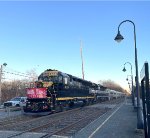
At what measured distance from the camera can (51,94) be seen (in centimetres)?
2970

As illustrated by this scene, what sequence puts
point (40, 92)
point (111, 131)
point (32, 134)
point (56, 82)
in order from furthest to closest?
point (56, 82) → point (40, 92) → point (111, 131) → point (32, 134)

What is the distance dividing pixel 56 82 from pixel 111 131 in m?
14.7

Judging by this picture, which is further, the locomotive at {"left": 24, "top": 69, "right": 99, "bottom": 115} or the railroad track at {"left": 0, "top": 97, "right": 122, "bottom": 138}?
the locomotive at {"left": 24, "top": 69, "right": 99, "bottom": 115}

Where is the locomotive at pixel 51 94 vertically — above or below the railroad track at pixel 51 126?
above

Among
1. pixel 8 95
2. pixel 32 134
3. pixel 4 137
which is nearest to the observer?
pixel 4 137

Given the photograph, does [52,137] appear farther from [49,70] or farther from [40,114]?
[49,70]

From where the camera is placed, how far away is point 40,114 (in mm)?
30141

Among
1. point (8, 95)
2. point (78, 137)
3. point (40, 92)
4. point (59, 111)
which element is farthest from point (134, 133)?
point (8, 95)

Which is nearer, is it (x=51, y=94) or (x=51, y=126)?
(x=51, y=126)

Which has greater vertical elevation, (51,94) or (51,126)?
(51,94)

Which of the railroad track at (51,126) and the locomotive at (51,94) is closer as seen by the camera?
the railroad track at (51,126)

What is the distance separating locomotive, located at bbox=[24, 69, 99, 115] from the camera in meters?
29.3

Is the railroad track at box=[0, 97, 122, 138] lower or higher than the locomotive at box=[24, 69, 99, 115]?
lower

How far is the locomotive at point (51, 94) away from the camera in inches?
1155
